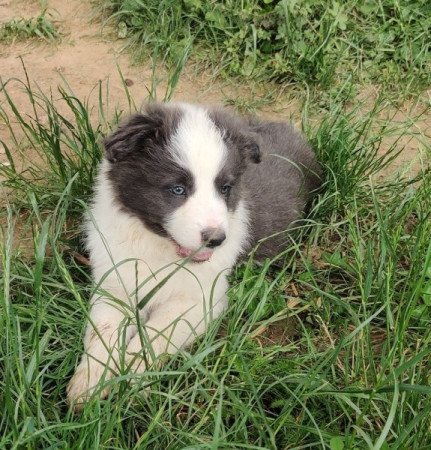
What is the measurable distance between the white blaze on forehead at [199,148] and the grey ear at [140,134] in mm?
76

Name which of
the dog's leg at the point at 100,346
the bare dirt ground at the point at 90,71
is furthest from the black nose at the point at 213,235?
the bare dirt ground at the point at 90,71

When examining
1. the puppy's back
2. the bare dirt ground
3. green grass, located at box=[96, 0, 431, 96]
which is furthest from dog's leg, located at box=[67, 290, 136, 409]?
green grass, located at box=[96, 0, 431, 96]

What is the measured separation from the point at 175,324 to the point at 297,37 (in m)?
3.22

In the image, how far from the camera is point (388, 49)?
5.69 meters

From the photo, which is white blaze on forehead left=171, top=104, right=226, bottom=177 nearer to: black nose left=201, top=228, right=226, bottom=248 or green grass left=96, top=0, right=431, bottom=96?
black nose left=201, top=228, right=226, bottom=248

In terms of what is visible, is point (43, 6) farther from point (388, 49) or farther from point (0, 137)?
point (388, 49)

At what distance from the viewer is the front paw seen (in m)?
2.91

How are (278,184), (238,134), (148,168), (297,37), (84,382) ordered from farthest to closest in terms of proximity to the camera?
(297,37) → (278,184) → (238,134) → (148,168) → (84,382)

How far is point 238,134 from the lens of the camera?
3539 millimetres

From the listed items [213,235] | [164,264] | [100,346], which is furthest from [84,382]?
[213,235]

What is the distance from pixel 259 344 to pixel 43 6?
4273 millimetres

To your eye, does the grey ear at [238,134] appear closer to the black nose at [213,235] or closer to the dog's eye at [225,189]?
the dog's eye at [225,189]

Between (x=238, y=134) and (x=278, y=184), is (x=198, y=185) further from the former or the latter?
(x=278, y=184)

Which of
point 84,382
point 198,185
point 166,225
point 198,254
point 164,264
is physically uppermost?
point 198,185
